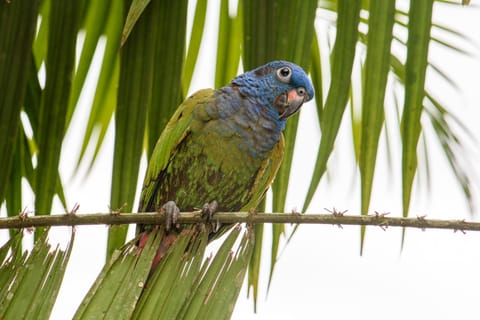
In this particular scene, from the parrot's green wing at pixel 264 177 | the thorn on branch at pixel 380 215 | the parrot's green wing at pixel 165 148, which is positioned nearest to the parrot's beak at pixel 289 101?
the parrot's green wing at pixel 264 177

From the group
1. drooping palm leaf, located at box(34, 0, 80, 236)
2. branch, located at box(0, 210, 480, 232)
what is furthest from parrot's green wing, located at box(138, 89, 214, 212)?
branch, located at box(0, 210, 480, 232)

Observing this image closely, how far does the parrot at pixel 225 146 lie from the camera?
317 cm

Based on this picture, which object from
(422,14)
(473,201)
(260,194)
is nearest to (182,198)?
(260,194)

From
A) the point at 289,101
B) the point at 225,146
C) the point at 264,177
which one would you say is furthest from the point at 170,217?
the point at 289,101

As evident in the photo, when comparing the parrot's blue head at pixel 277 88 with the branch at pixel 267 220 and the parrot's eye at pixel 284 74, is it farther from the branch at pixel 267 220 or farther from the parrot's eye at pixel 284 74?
the branch at pixel 267 220

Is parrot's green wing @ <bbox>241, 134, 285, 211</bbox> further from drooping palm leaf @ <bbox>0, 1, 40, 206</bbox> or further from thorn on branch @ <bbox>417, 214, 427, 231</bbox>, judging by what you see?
thorn on branch @ <bbox>417, 214, 427, 231</bbox>

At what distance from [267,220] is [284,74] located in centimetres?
183

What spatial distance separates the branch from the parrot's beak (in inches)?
57.1

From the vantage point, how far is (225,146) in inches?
127

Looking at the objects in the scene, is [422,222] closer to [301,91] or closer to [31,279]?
[31,279]

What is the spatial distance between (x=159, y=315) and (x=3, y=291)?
0.38 meters

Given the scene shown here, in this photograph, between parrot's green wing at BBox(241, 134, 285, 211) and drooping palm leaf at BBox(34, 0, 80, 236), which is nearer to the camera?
drooping palm leaf at BBox(34, 0, 80, 236)

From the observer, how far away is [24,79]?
7.55 ft

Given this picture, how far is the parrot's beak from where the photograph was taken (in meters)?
3.37
